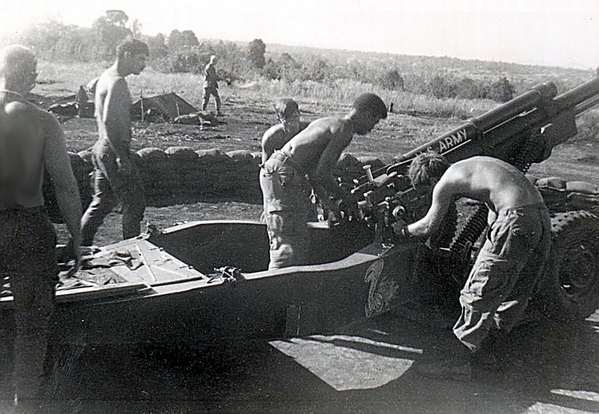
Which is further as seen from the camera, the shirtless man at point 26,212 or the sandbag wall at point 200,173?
the sandbag wall at point 200,173

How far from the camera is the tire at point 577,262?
4602 millimetres

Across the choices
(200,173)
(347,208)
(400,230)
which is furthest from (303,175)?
(200,173)

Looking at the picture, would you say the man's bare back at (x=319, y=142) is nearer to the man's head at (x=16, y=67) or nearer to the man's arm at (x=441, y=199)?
the man's arm at (x=441, y=199)

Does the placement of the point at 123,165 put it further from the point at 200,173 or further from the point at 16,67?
the point at 200,173

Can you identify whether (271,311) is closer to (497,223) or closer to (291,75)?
(497,223)

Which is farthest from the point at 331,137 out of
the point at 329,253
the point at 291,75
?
the point at 291,75

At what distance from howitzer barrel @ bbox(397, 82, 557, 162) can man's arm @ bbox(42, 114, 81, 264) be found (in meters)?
2.60

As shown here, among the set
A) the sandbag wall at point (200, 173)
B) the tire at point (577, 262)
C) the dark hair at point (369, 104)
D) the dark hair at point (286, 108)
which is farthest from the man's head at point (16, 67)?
the sandbag wall at point (200, 173)

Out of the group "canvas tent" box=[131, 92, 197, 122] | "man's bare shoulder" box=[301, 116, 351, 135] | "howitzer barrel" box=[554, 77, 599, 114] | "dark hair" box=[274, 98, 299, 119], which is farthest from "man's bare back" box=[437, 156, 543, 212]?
"canvas tent" box=[131, 92, 197, 122]

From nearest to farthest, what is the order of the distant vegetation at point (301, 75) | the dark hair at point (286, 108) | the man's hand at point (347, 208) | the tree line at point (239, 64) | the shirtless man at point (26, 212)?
the shirtless man at point (26, 212)
the man's hand at point (347, 208)
the dark hair at point (286, 108)
the distant vegetation at point (301, 75)
the tree line at point (239, 64)

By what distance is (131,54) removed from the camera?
5105 mm

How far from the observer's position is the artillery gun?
14.4 ft

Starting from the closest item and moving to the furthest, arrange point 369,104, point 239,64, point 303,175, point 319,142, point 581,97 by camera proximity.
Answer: point 369,104 → point 319,142 → point 303,175 → point 581,97 → point 239,64

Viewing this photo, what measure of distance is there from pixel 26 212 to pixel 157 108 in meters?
12.5
